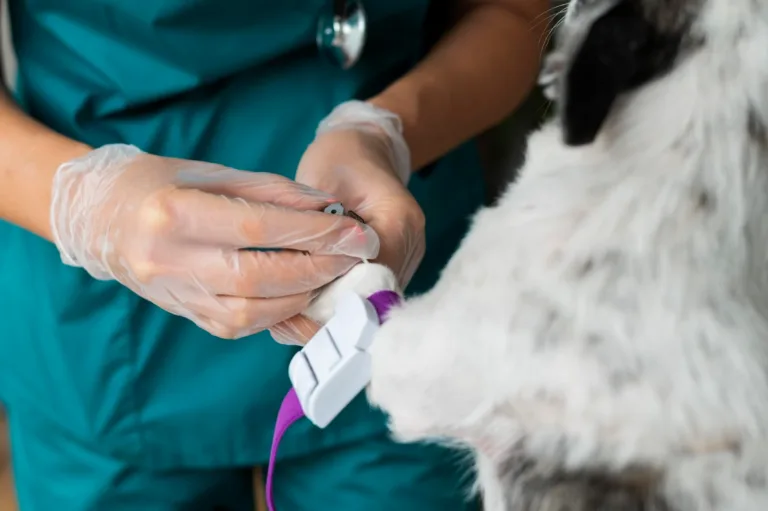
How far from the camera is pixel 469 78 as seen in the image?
988mm

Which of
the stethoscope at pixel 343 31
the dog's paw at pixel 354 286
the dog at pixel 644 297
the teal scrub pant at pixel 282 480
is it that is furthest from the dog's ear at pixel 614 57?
the teal scrub pant at pixel 282 480

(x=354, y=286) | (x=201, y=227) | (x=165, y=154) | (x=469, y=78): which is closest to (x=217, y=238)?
(x=201, y=227)

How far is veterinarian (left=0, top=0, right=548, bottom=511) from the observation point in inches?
25.5

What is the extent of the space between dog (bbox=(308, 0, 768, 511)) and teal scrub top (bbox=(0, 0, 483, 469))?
441 mm

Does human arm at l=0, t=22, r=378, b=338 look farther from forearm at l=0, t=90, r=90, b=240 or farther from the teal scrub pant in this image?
the teal scrub pant

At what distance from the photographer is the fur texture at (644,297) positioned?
0.40m

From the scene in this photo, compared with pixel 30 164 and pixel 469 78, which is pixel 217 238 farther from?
pixel 469 78

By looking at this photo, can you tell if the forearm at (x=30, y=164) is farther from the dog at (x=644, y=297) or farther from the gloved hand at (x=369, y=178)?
the dog at (x=644, y=297)

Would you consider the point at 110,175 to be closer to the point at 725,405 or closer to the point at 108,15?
the point at 108,15

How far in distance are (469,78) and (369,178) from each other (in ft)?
1.00

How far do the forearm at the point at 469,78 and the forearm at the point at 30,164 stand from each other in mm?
352

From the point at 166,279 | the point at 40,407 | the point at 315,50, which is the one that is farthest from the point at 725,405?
the point at 40,407

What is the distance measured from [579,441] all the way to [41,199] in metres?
0.56

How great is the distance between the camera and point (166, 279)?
657 millimetres
